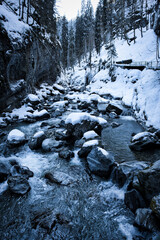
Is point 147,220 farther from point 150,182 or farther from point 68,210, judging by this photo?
point 68,210

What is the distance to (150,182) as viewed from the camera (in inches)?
159

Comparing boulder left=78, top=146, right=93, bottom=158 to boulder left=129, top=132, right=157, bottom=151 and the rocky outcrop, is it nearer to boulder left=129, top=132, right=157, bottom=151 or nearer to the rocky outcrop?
boulder left=129, top=132, right=157, bottom=151

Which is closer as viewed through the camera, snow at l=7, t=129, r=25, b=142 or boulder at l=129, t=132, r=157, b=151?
boulder at l=129, t=132, r=157, b=151

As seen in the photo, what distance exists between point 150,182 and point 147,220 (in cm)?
98

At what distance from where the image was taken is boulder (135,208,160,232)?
3.46 metres

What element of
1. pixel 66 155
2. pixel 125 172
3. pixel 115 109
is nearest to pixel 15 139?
pixel 66 155

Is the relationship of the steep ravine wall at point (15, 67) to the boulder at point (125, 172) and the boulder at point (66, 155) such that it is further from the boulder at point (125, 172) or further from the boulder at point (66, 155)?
the boulder at point (125, 172)

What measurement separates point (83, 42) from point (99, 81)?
2566 centimetres

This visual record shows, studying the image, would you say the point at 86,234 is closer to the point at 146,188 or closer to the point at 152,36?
A: the point at 146,188

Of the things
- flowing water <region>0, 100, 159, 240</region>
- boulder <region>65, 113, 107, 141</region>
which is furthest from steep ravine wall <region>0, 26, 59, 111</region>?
flowing water <region>0, 100, 159, 240</region>

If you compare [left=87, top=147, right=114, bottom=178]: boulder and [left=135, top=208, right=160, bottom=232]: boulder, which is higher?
[left=87, top=147, right=114, bottom=178]: boulder

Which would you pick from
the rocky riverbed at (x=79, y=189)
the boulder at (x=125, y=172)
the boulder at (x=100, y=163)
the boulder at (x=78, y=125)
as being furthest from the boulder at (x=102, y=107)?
the boulder at (x=125, y=172)

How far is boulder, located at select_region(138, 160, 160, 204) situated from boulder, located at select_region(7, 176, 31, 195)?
13.9 feet

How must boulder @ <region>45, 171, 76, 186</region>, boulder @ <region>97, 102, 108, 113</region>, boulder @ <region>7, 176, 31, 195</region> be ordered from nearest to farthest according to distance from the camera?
boulder @ <region>7, 176, 31, 195</region> < boulder @ <region>45, 171, 76, 186</region> < boulder @ <region>97, 102, 108, 113</region>
